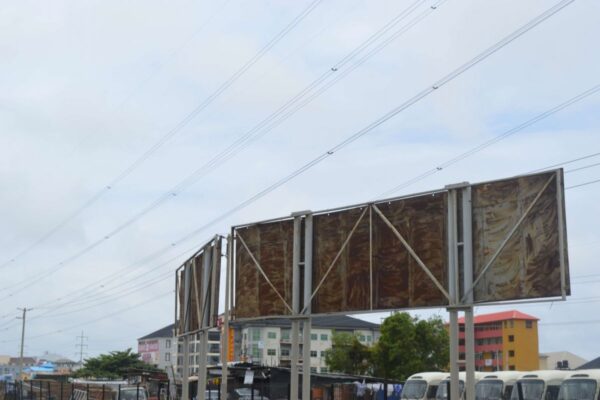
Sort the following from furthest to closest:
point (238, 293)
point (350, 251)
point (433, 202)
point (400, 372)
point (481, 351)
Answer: point (481, 351) → point (400, 372) → point (238, 293) → point (350, 251) → point (433, 202)

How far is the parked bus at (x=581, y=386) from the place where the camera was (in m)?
33.4

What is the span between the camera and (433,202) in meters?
22.0

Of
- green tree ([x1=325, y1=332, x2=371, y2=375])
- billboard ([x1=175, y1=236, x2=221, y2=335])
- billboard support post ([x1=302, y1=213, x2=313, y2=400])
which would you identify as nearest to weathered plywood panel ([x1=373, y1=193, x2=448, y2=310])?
billboard support post ([x1=302, y1=213, x2=313, y2=400])

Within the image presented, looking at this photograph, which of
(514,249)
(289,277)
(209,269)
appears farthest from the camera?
(209,269)

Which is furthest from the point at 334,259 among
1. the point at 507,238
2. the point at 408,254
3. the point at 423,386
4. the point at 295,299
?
the point at 423,386

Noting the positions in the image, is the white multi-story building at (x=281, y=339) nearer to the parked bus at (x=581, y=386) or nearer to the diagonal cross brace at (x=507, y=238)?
the parked bus at (x=581, y=386)

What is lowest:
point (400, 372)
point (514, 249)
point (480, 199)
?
point (400, 372)

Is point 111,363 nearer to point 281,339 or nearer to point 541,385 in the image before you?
point 281,339

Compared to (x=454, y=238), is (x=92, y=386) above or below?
below

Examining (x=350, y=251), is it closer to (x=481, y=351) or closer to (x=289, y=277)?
(x=289, y=277)

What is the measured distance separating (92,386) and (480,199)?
33.0 m

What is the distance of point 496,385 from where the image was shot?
127ft

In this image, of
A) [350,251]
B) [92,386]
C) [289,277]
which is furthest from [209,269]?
[92,386]

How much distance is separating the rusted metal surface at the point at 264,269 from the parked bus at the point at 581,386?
14.9 meters
